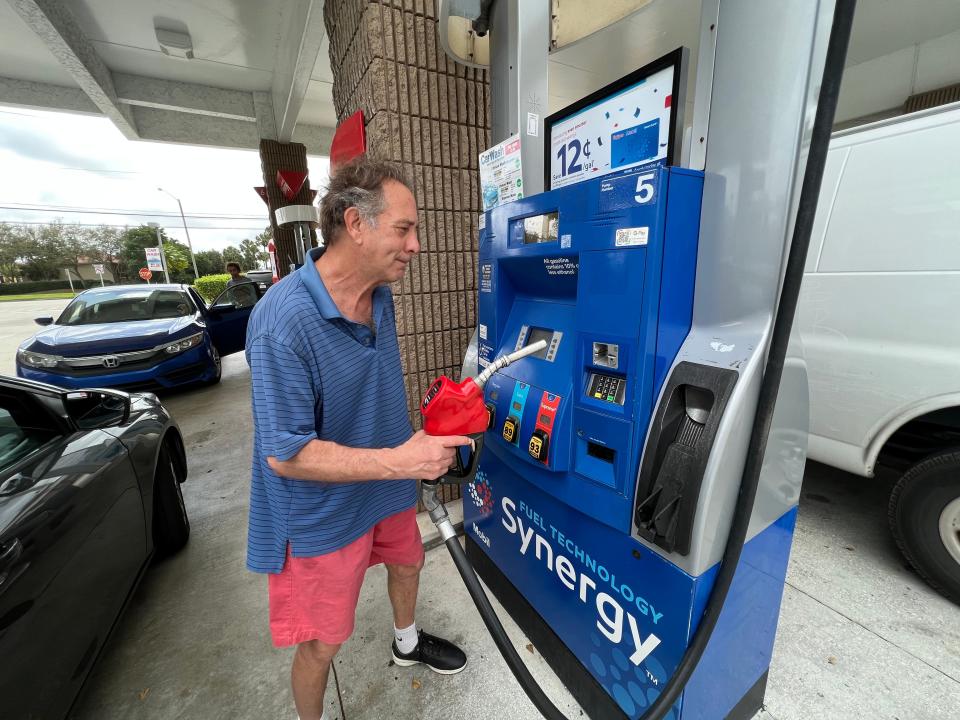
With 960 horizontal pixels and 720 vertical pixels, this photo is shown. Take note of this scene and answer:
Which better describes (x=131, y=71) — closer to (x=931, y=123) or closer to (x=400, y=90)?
(x=400, y=90)

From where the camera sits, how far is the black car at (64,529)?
1146mm

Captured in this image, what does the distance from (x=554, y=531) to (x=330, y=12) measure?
3201 mm

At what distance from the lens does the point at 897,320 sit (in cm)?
178

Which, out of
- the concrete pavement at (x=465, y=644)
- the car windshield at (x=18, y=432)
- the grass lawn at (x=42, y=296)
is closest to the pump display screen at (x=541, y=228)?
the concrete pavement at (x=465, y=644)

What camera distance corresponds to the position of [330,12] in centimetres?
276

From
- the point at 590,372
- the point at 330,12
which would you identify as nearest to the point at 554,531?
the point at 590,372

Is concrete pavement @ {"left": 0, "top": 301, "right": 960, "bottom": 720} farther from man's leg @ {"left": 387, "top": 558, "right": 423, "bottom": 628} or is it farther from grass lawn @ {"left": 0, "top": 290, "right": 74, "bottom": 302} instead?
grass lawn @ {"left": 0, "top": 290, "right": 74, "bottom": 302}

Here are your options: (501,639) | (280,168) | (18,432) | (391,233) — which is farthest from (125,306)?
(501,639)

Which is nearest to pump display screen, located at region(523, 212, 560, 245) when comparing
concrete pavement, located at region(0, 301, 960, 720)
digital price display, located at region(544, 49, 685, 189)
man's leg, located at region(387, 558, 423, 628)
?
digital price display, located at region(544, 49, 685, 189)

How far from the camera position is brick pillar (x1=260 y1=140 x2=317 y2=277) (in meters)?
7.97

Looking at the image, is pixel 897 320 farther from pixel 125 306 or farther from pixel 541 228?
pixel 125 306

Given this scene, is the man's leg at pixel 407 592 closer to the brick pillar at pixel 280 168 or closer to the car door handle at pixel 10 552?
the car door handle at pixel 10 552


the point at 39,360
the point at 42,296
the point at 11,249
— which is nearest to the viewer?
the point at 39,360

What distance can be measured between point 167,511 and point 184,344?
3369mm
